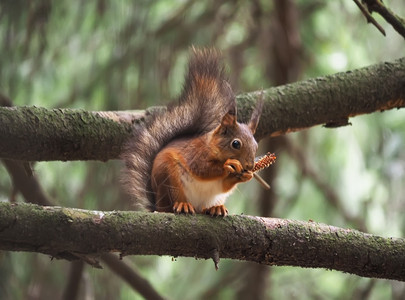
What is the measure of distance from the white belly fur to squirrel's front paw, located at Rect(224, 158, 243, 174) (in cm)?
8

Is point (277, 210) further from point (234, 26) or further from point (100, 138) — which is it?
point (100, 138)

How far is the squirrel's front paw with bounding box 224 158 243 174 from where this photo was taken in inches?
74.3

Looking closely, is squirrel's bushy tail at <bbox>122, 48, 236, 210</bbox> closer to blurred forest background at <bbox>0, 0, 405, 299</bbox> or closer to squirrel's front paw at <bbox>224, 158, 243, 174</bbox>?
squirrel's front paw at <bbox>224, 158, 243, 174</bbox>

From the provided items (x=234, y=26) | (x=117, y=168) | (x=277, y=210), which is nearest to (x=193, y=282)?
(x=277, y=210)

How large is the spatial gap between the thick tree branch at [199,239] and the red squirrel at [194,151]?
0.24m

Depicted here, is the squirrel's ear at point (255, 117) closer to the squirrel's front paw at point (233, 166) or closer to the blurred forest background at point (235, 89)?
the squirrel's front paw at point (233, 166)

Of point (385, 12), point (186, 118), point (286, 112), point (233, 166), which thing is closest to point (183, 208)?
point (233, 166)

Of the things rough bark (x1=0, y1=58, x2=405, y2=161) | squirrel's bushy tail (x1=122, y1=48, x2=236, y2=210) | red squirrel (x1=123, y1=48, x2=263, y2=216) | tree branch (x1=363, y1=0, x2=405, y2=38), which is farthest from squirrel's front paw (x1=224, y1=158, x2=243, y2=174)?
tree branch (x1=363, y1=0, x2=405, y2=38)

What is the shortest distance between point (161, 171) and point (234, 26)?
1.91 metres

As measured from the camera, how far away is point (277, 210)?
3.63m

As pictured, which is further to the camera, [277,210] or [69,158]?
[277,210]

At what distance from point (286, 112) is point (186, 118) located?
0.33 metres

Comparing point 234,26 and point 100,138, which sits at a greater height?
point 100,138

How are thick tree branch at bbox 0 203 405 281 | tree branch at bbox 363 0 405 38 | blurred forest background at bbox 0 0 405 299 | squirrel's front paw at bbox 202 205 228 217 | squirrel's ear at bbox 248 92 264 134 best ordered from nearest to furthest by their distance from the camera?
thick tree branch at bbox 0 203 405 281, squirrel's front paw at bbox 202 205 228 217, squirrel's ear at bbox 248 92 264 134, tree branch at bbox 363 0 405 38, blurred forest background at bbox 0 0 405 299
